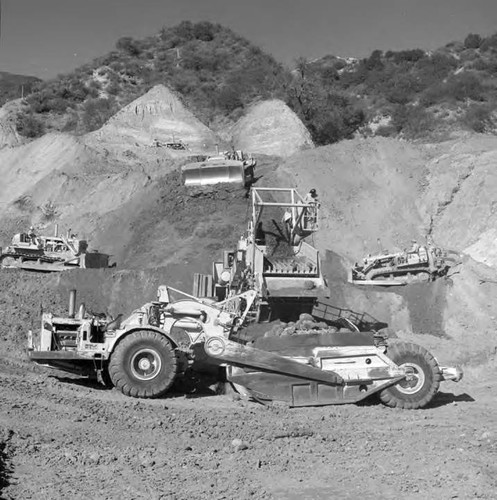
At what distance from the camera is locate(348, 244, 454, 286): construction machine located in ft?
58.1

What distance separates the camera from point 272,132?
3584 centimetres

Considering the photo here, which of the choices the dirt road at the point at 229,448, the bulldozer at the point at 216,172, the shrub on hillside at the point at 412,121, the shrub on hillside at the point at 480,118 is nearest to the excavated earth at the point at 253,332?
the dirt road at the point at 229,448

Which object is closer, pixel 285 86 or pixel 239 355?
pixel 239 355

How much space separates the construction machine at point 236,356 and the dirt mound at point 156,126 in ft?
84.9

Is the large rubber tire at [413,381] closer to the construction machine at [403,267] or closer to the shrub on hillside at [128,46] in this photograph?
the construction machine at [403,267]

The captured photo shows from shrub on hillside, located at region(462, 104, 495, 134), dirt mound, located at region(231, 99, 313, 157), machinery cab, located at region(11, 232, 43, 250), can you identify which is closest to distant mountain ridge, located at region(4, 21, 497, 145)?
shrub on hillside, located at region(462, 104, 495, 134)

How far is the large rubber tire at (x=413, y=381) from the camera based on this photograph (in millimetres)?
10227

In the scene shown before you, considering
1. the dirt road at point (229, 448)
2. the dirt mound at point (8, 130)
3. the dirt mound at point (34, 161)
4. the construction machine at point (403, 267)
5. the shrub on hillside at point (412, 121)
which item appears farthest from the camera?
the shrub on hillside at point (412, 121)

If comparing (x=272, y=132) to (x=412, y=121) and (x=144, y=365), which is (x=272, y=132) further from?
(x=144, y=365)

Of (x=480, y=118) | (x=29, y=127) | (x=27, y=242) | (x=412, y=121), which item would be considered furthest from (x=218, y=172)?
(x=29, y=127)

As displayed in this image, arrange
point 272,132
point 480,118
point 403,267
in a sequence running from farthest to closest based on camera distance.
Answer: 1. point 480,118
2. point 272,132
3. point 403,267

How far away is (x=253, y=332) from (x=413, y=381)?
2.42m

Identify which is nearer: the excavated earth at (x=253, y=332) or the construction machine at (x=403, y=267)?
the excavated earth at (x=253, y=332)

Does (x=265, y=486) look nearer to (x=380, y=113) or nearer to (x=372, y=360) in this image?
(x=372, y=360)
